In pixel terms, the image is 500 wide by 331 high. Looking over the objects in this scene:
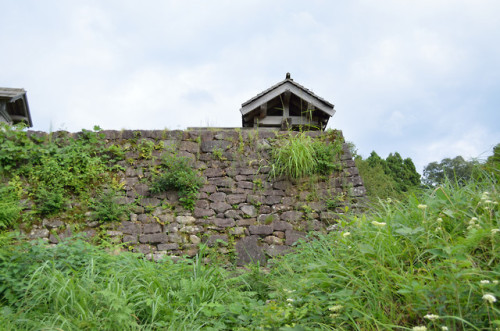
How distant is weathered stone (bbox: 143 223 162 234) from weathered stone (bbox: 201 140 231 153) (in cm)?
193

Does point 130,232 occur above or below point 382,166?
below

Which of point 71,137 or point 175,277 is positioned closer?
point 175,277

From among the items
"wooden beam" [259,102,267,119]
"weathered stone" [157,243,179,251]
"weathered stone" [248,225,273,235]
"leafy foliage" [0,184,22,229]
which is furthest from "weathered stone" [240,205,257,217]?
"leafy foliage" [0,184,22,229]

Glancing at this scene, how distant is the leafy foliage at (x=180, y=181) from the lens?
23.5 feet

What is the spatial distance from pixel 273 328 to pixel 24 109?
46.7ft

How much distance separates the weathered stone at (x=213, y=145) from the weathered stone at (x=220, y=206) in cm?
129

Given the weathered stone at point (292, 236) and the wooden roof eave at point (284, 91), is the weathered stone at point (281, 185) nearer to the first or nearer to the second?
the weathered stone at point (292, 236)

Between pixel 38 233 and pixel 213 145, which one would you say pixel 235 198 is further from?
pixel 38 233

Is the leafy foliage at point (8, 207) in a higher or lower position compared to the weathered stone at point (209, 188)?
lower

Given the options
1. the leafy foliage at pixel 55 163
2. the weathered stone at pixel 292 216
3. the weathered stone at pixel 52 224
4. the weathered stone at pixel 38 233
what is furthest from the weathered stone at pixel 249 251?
the weathered stone at pixel 38 233

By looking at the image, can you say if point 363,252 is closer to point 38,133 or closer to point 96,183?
point 96,183

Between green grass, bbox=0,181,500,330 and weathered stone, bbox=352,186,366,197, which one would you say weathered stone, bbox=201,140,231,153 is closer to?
weathered stone, bbox=352,186,366,197

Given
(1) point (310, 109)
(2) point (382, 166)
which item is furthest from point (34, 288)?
(2) point (382, 166)

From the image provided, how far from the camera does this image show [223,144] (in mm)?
8023
